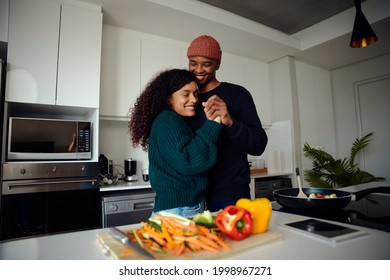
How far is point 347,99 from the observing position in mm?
3287

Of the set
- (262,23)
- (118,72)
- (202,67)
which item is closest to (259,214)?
(202,67)

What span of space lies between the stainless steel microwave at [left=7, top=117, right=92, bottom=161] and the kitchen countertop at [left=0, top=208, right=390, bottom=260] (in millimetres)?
1078

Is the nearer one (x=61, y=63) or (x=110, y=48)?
(x=61, y=63)

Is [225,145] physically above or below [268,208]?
above

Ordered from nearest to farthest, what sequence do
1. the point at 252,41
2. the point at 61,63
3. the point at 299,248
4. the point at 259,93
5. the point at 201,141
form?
the point at 299,248 < the point at 201,141 < the point at 61,63 < the point at 252,41 < the point at 259,93

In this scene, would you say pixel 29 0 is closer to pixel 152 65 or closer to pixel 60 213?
pixel 152 65

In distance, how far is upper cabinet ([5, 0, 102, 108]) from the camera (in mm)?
1493

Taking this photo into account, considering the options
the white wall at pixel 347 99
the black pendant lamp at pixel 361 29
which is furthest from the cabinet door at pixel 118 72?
the white wall at pixel 347 99

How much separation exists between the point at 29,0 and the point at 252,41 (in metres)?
1.80

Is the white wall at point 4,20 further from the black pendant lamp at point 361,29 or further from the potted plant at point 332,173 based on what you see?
the potted plant at point 332,173

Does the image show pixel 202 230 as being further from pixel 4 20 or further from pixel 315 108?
pixel 315 108

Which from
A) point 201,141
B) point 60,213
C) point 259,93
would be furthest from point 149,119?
point 259,93

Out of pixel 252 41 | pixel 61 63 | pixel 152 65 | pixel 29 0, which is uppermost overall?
pixel 252 41

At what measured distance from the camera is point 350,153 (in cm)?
325
